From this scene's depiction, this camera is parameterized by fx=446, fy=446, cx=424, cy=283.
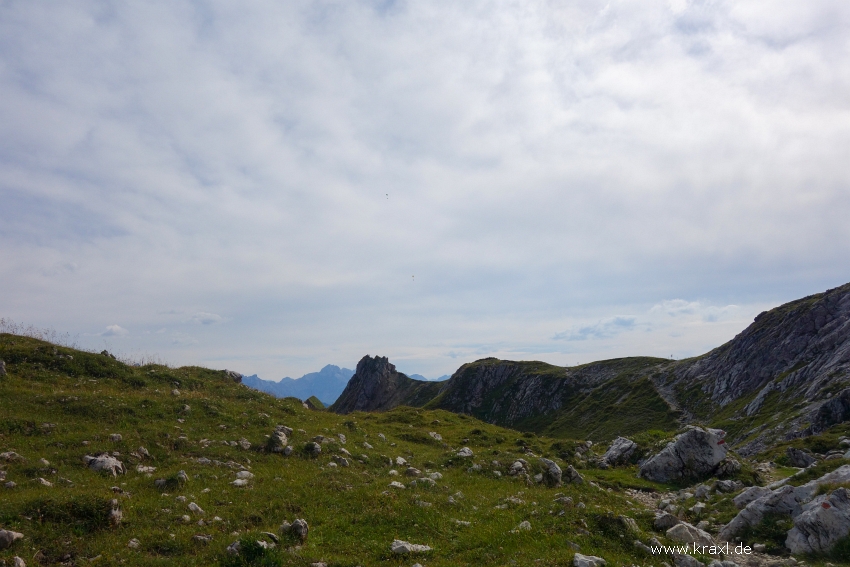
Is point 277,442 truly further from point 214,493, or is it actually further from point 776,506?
point 776,506

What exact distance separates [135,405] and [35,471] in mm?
9151

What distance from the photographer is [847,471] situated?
1928 centimetres

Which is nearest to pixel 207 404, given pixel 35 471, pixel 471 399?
pixel 35 471

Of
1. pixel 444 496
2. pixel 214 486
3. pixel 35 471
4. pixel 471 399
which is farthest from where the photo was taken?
pixel 471 399

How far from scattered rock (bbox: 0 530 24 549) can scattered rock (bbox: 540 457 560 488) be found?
24.2m

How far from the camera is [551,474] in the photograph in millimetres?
27766

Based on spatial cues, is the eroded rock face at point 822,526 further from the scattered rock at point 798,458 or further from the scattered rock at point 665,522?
the scattered rock at point 798,458

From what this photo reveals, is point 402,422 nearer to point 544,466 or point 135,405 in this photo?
point 544,466

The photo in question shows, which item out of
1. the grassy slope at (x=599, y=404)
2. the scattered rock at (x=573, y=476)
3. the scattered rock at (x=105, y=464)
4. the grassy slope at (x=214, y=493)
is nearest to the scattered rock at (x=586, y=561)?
the grassy slope at (x=214, y=493)

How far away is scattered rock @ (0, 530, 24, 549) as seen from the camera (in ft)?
40.0

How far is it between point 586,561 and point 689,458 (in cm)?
2350

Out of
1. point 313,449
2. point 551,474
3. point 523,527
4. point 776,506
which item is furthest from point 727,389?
point 523,527

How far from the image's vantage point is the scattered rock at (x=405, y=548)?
14.1 metres

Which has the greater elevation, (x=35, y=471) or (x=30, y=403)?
(x=30, y=403)
